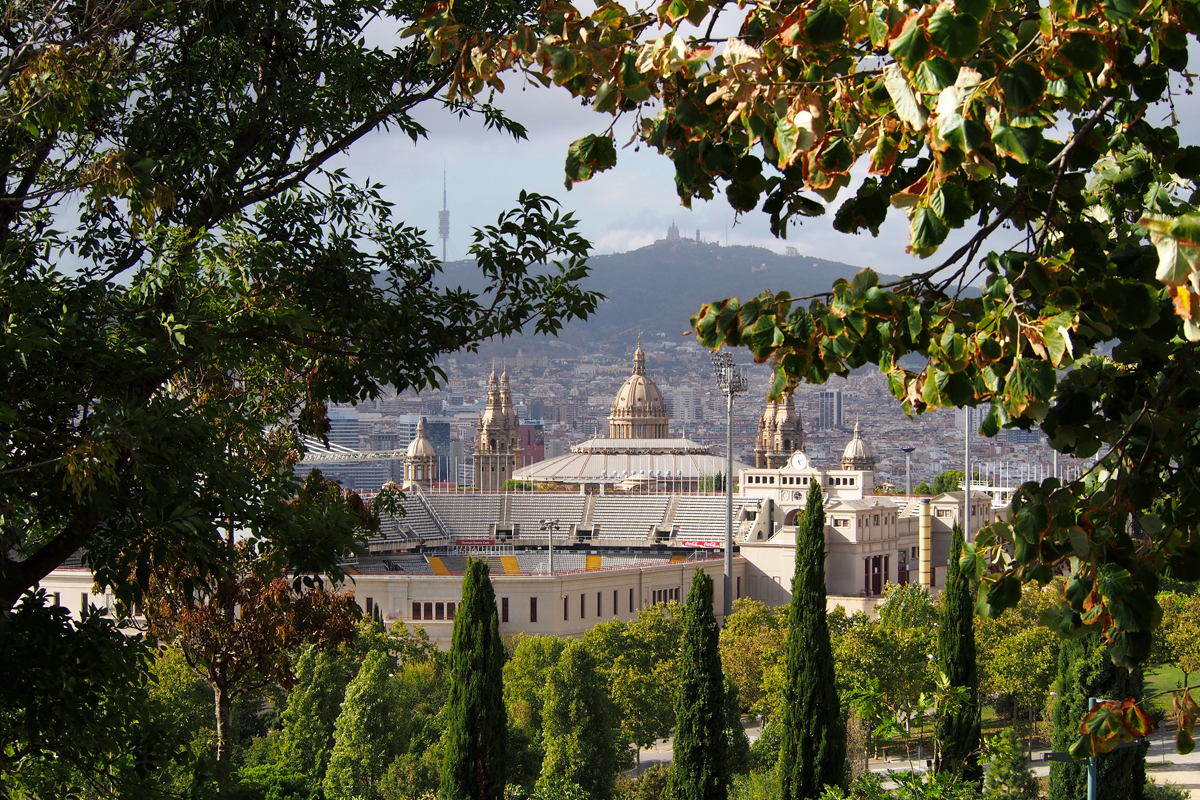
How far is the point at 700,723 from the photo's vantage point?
2452 centimetres

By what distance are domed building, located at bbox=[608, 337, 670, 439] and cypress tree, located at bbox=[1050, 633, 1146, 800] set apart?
12052cm

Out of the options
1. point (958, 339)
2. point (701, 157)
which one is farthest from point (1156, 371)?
point (701, 157)

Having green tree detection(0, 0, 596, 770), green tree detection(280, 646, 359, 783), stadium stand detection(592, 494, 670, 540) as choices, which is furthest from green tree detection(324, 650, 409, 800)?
stadium stand detection(592, 494, 670, 540)

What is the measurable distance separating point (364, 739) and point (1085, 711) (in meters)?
15.8

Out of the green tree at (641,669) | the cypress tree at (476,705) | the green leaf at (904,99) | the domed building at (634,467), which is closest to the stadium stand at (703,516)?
the domed building at (634,467)

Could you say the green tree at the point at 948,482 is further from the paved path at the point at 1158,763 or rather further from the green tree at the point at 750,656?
the green tree at the point at 750,656

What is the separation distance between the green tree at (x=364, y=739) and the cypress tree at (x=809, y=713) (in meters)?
9.49

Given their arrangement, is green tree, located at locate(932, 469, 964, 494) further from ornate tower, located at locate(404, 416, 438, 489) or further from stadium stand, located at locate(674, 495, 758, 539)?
ornate tower, located at locate(404, 416, 438, 489)

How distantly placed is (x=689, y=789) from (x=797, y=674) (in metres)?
3.28

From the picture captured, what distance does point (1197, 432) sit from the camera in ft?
15.2

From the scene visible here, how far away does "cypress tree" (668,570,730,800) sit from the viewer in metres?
24.0

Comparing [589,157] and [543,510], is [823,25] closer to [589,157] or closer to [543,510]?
[589,157]

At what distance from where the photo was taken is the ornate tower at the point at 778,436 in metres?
143

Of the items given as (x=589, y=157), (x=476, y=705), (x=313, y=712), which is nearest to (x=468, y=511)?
(x=313, y=712)
